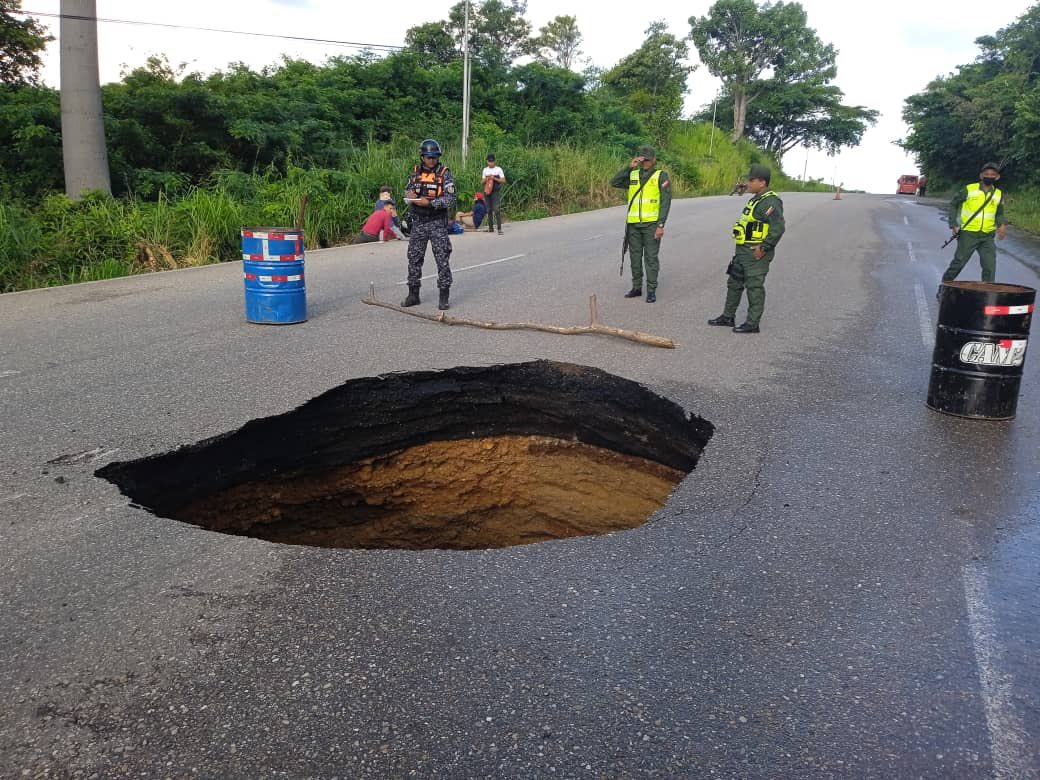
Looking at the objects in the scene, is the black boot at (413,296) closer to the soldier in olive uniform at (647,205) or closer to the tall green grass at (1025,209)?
the soldier in olive uniform at (647,205)

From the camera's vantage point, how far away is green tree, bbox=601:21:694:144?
147 ft

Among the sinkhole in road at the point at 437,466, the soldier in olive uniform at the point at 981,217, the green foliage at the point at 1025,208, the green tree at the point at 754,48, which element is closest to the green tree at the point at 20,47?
the sinkhole in road at the point at 437,466

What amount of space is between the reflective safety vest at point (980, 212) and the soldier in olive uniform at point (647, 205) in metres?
3.69

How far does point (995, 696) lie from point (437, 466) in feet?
12.1

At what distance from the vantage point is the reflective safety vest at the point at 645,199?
352 inches

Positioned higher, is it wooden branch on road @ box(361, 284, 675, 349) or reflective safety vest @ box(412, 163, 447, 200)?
reflective safety vest @ box(412, 163, 447, 200)

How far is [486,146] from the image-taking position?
25328 mm

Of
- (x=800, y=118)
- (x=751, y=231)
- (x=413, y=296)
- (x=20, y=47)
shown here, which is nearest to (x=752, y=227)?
(x=751, y=231)

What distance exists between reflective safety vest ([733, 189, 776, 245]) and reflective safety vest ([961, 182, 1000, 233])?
11.3 feet

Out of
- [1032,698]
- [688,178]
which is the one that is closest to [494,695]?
[1032,698]

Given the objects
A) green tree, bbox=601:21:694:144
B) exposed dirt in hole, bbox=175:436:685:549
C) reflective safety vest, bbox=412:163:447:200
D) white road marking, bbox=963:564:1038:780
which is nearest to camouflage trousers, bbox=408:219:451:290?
reflective safety vest, bbox=412:163:447:200

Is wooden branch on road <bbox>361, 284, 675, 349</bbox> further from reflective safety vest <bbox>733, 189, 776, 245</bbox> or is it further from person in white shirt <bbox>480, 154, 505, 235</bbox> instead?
person in white shirt <bbox>480, 154, 505, 235</bbox>

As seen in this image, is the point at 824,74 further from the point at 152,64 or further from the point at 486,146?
the point at 152,64

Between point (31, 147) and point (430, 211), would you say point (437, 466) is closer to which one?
point (430, 211)
